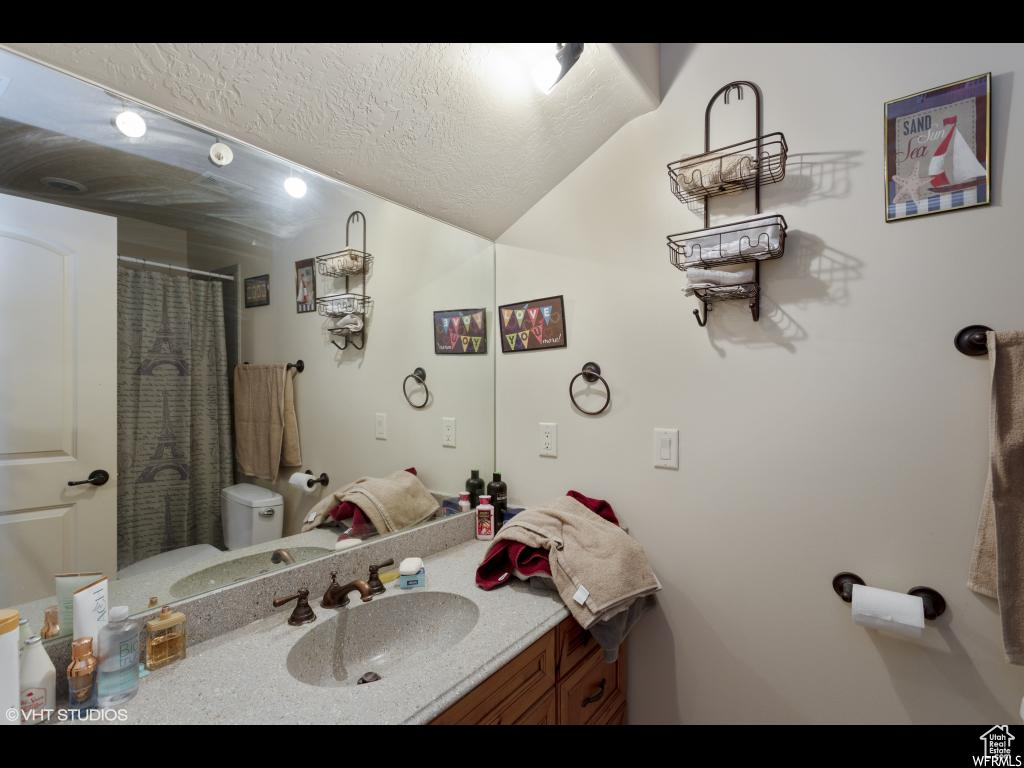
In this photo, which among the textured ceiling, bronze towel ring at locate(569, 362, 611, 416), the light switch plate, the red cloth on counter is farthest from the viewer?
bronze towel ring at locate(569, 362, 611, 416)

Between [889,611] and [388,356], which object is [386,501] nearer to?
[388,356]

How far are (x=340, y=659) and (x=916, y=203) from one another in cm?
177

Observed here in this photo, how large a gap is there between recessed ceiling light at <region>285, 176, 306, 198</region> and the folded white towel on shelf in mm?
1086

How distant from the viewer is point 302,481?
1179mm

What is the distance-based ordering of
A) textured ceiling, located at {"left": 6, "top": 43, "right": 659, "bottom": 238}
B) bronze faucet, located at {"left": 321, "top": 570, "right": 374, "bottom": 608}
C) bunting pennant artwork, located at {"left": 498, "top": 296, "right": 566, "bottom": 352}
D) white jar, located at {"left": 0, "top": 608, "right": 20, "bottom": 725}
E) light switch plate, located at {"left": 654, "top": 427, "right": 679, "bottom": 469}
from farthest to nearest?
1. bunting pennant artwork, located at {"left": 498, "top": 296, "right": 566, "bottom": 352}
2. light switch plate, located at {"left": 654, "top": 427, "right": 679, "bottom": 469}
3. bronze faucet, located at {"left": 321, "top": 570, "right": 374, "bottom": 608}
4. textured ceiling, located at {"left": 6, "top": 43, "right": 659, "bottom": 238}
5. white jar, located at {"left": 0, "top": 608, "right": 20, "bottom": 725}

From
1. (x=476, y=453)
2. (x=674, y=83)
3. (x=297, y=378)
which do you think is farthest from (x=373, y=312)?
(x=674, y=83)

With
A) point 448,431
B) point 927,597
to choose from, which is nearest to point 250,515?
point 448,431

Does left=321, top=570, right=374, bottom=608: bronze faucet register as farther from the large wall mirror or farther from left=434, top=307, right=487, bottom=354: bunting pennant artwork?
left=434, top=307, right=487, bottom=354: bunting pennant artwork

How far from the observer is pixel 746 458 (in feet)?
4.02

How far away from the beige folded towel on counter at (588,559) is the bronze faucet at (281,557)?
1.87 feet

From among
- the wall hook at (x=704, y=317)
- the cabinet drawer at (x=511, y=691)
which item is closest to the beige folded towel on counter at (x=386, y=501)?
the cabinet drawer at (x=511, y=691)

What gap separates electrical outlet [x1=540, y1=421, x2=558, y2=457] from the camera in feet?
5.16

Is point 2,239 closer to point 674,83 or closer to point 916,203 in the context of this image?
point 674,83
